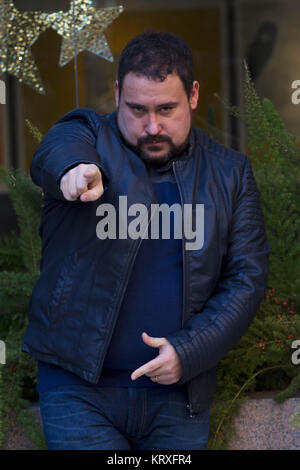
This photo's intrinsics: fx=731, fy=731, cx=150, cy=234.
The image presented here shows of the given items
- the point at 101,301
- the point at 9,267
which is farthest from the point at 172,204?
the point at 9,267

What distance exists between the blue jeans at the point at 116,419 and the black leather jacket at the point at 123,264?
6 cm

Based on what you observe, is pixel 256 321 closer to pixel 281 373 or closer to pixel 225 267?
pixel 281 373

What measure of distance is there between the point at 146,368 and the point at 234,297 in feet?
0.98

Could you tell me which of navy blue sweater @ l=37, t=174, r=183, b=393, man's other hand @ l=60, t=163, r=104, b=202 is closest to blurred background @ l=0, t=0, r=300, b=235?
navy blue sweater @ l=37, t=174, r=183, b=393

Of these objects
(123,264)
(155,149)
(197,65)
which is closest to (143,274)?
(123,264)

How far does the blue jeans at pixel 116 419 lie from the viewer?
1792 millimetres

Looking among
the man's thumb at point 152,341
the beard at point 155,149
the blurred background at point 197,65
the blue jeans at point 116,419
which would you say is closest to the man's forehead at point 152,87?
the beard at point 155,149

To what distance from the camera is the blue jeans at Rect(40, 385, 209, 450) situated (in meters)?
1.79

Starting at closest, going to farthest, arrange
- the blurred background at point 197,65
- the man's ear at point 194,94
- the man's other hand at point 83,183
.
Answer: the man's other hand at point 83,183 → the man's ear at point 194,94 → the blurred background at point 197,65

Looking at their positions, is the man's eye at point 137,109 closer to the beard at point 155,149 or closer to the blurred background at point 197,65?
the beard at point 155,149

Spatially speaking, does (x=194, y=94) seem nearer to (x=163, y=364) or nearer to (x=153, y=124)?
(x=153, y=124)

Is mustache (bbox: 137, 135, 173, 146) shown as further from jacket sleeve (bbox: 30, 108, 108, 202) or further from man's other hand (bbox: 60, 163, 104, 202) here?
man's other hand (bbox: 60, 163, 104, 202)

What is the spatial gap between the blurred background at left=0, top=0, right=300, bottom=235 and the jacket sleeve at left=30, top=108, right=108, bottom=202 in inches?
38.1
